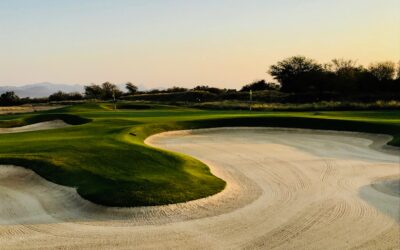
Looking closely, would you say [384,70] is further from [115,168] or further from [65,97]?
[115,168]

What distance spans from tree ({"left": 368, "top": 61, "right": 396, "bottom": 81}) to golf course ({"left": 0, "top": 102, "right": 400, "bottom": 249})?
8130 cm

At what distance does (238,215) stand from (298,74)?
101 m

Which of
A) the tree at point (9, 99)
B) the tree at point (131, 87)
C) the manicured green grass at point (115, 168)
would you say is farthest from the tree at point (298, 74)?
the manicured green grass at point (115, 168)

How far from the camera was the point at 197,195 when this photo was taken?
14266 millimetres

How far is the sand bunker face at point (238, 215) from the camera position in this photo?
11.3m

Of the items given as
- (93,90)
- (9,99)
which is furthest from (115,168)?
(93,90)

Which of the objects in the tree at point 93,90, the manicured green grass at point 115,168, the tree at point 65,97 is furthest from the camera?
the tree at point 93,90

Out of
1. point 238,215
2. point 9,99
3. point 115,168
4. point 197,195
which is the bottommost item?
point 238,215

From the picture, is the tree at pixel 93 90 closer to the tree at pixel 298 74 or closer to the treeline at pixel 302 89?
the treeline at pixel 302 89

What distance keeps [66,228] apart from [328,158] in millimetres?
14592

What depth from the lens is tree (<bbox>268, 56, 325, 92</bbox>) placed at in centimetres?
10212

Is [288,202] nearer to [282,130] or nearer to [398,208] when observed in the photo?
[398,208]

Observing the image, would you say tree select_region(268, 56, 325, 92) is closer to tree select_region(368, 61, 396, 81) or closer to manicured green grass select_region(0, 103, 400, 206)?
tree select_region(368, 61, 396, 81)

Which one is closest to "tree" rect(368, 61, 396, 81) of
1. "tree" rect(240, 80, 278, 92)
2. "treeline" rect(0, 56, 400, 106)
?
"treeline" rect(0, 56, 400, 106)
